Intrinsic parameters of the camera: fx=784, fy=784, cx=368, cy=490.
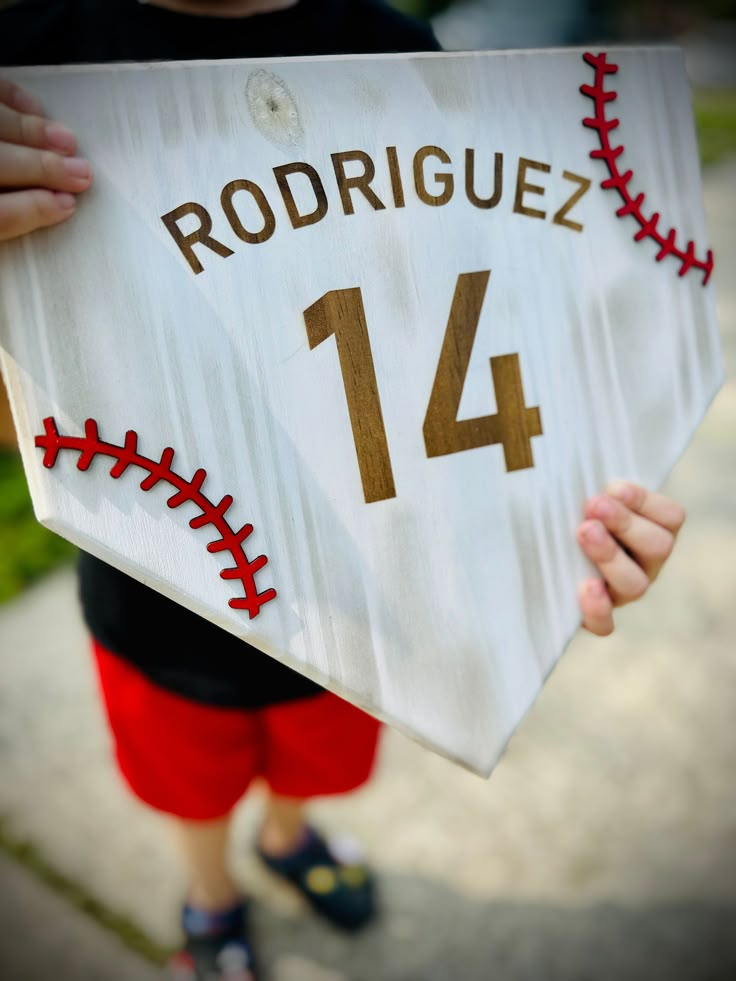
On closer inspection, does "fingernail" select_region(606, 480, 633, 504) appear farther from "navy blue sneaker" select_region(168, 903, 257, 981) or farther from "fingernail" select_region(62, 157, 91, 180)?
"navy blue sneaker" select_region(168, 903, 257, 981)

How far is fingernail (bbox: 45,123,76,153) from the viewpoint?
65 centimetres

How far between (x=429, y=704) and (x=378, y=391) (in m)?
0.32

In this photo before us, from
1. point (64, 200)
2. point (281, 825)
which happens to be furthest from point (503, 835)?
point (64, 200)

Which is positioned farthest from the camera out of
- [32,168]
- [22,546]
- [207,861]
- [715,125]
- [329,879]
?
[715,125]

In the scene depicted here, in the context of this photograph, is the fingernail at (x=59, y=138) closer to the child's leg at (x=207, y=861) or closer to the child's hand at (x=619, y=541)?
the child's hand at (x=619, y=541)

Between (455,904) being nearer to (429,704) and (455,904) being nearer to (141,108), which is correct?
(429,704)

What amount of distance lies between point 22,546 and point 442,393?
1888 millimetres

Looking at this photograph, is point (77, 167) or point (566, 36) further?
point (566, 36)

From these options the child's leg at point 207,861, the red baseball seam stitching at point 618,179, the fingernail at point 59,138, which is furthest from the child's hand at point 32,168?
the child's leg at point 207,861

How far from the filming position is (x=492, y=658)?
824mm

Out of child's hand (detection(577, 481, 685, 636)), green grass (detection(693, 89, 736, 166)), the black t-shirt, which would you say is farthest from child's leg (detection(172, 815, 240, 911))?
green grass (detection(693, 89, 736, 166))

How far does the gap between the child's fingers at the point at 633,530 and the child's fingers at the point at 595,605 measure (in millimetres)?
57

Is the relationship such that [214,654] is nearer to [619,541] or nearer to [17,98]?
[619,541]

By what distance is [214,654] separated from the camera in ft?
3.31
